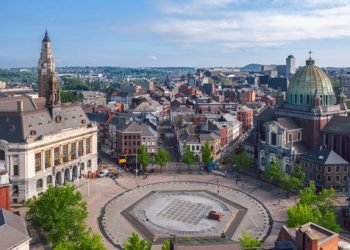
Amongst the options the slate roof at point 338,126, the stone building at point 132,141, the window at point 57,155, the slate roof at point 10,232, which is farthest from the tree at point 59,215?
the slate roof at point 338,126

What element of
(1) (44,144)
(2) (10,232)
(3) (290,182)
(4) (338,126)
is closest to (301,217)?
(3) (290,182)

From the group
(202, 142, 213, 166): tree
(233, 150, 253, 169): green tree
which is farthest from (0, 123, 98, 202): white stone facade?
(233, 150, 253, 169): green tree

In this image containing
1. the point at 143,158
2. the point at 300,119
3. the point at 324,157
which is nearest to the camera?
the point at 324,157

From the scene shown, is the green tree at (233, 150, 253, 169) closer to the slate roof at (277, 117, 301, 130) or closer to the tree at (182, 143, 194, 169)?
the tree at (182, 143, 194, 169)

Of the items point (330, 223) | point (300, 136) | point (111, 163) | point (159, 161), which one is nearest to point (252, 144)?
point (300, 136)

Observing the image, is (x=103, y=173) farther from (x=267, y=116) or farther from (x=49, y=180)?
(x=267, y=116)

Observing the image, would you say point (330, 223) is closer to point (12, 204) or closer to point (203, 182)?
point (203, 182)

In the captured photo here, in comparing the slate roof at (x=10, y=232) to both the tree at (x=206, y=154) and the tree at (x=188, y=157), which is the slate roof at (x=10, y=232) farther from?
the tree at (x=206, y=154)
